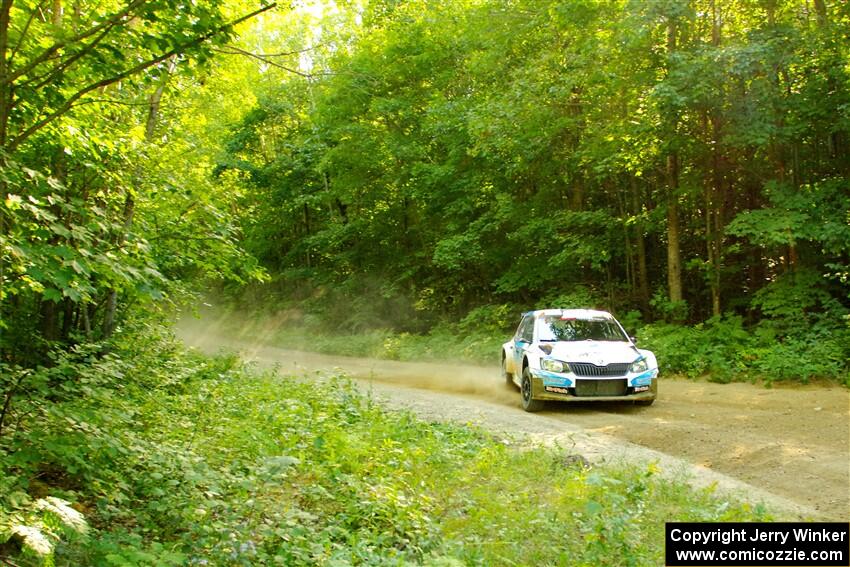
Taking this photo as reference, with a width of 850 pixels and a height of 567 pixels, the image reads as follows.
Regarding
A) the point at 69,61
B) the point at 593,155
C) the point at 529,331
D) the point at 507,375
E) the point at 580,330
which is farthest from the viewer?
the point at 593,155

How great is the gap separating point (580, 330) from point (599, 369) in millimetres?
1383

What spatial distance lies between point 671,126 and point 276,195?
83.5 ft

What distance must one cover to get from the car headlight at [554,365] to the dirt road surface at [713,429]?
807 mm

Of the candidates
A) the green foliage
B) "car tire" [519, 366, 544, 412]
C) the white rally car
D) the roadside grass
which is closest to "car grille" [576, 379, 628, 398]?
the white rally car

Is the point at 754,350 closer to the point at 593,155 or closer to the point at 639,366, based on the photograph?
the point at 639,366

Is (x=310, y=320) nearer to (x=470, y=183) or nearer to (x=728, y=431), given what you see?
(x=470, y=183)

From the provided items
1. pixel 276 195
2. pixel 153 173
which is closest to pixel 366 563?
pixel 153 173

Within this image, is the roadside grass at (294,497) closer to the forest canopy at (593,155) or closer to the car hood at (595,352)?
the car hood at (595,352)

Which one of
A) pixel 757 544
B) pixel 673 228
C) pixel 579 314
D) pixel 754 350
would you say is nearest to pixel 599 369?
pixel 579 314

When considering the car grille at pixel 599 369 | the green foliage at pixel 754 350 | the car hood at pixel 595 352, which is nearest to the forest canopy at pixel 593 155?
the green foliage at pixel 754 350

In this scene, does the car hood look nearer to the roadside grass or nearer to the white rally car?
the white rally car

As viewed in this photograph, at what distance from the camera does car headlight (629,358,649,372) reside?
→ 10.5 m

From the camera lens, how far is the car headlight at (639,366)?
10547 mm

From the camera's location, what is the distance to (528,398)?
36.0 ft
